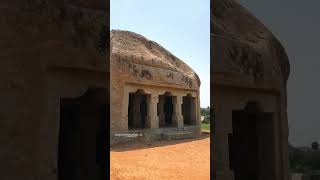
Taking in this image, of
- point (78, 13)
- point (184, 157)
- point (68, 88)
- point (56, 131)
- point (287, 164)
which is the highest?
point (78, 13)

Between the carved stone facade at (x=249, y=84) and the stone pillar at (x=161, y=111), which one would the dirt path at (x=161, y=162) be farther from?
the carved stone facade at (x=249, y=84)

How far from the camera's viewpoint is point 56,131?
131 inches

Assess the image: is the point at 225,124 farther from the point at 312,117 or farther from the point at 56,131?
the point at 56,131

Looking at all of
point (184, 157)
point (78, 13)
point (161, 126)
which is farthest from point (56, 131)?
point (161, 126)

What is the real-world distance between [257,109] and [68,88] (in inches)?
91.7

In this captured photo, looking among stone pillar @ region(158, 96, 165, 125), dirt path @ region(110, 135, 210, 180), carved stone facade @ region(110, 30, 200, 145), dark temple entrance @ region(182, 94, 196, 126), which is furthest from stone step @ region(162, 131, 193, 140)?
dark temple entrance @ region(182, 94, 196, 126)

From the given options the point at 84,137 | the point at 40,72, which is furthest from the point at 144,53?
the point at 40,72

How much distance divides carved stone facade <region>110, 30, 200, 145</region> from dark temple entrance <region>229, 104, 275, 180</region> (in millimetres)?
10767

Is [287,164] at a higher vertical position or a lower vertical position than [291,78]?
lower

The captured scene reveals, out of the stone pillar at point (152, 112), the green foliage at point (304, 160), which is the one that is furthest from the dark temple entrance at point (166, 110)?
the green foliage at point (304, 160)

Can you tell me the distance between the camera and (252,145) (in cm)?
489

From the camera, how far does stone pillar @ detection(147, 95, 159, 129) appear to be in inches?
706

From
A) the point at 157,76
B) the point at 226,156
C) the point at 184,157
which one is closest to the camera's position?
the point at 226,156

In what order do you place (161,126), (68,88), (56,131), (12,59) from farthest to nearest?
1. (161,126)
2. (68,88)
3. (56,131)
4. (12,59)
